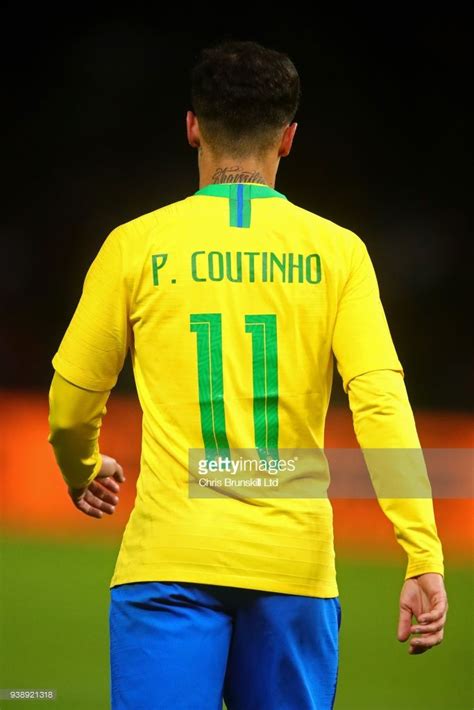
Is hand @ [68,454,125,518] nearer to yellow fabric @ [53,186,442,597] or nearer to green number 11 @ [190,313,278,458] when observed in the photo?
yellow fabric @ [53,186,442,597]

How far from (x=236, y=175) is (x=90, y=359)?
407 mm

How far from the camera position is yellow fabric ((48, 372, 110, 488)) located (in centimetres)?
215

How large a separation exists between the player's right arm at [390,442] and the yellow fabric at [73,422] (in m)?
0.45

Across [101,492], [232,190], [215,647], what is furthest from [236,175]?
[215,647]

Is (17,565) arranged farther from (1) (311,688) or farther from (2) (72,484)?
(1) (311,688)

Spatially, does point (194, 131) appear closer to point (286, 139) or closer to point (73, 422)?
point (286, 139)

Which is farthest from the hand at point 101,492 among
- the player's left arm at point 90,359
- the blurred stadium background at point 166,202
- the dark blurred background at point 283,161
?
the dark blurred background at point 283,161

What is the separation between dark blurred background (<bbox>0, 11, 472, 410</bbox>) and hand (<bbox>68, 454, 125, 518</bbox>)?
3185 mm

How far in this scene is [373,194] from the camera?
6297 millimetres

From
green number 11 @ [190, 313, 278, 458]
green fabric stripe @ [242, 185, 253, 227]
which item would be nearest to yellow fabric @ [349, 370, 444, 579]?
green number 11 @ [190, 313, 278, 458]

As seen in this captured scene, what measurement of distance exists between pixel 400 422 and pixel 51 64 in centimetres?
408

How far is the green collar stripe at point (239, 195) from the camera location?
2.09m

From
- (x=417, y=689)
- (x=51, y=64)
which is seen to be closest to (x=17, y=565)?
(x=417, y=689)

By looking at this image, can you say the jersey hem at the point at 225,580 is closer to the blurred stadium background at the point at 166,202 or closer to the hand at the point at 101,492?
the hand at the point at 101,492
